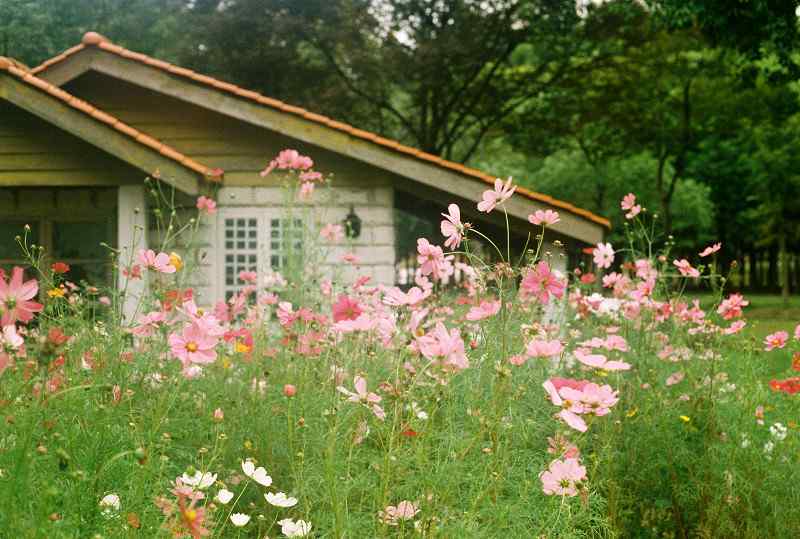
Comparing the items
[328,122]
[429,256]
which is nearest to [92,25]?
[328,122]

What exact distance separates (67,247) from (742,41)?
A: 28.5 feet

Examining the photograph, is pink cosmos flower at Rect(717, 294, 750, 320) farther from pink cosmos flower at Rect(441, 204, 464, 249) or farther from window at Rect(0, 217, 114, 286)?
window at Rect(0, 217, 114, 286)

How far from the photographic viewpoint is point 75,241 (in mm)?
9984

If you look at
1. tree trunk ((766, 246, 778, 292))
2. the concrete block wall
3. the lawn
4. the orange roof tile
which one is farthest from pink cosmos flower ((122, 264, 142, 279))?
tree trunk ((766, 246, 778, 292))

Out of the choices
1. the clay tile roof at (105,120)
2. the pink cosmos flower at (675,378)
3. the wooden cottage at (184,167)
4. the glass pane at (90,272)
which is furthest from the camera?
the glass pane at (90,272)

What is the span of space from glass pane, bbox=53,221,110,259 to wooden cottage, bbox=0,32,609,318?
1cm

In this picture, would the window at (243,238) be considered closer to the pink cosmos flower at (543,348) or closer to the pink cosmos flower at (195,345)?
the pink cosmos flower at (195,345)

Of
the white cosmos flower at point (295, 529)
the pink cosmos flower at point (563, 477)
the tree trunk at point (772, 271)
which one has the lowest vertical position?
the tree trunk at point (772, 271)

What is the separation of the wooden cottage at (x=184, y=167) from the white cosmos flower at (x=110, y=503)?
21.7ft

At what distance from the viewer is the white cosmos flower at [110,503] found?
2.23 meters

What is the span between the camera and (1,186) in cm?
937

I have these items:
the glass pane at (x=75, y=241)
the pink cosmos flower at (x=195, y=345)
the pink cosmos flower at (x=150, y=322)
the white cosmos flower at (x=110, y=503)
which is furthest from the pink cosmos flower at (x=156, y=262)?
the glass pane at (x=75, y=241)

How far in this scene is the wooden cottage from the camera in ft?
29.2

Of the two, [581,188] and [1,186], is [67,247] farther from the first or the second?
[581,188]
